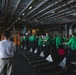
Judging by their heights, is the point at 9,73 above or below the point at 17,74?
above

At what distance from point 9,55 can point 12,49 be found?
0.16m

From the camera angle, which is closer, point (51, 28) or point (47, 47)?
point (47, 47)

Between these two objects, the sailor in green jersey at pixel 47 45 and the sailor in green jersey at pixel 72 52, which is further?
the sailor in green jersey at pixel 47 45

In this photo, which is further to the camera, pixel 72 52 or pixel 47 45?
pixel 47 45

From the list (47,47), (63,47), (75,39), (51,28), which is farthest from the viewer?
(51,28)

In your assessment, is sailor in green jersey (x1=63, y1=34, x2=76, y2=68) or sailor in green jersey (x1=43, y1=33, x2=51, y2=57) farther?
sailor in green jersey (x1=43, y1=33, x2=51, y2=57)

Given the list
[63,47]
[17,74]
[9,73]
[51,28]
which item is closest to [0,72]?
[9,73]

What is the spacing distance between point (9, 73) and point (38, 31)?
29822 mm

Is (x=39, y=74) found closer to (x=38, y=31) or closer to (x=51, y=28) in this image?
(x=51, y=28)

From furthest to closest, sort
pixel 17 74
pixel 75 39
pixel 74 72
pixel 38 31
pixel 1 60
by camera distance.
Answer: pixel 38 31 < pixel 75 39 < pixel 74 72 < pixel 17 74 < pixel 1 60

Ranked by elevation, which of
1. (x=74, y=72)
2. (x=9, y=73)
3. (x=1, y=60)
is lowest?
(x=74, y=72)

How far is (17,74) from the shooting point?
6.57m

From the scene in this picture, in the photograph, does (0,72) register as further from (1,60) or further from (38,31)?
(38,31)

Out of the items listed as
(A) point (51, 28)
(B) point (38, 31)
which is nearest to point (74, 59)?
(A) point (51, 28)
